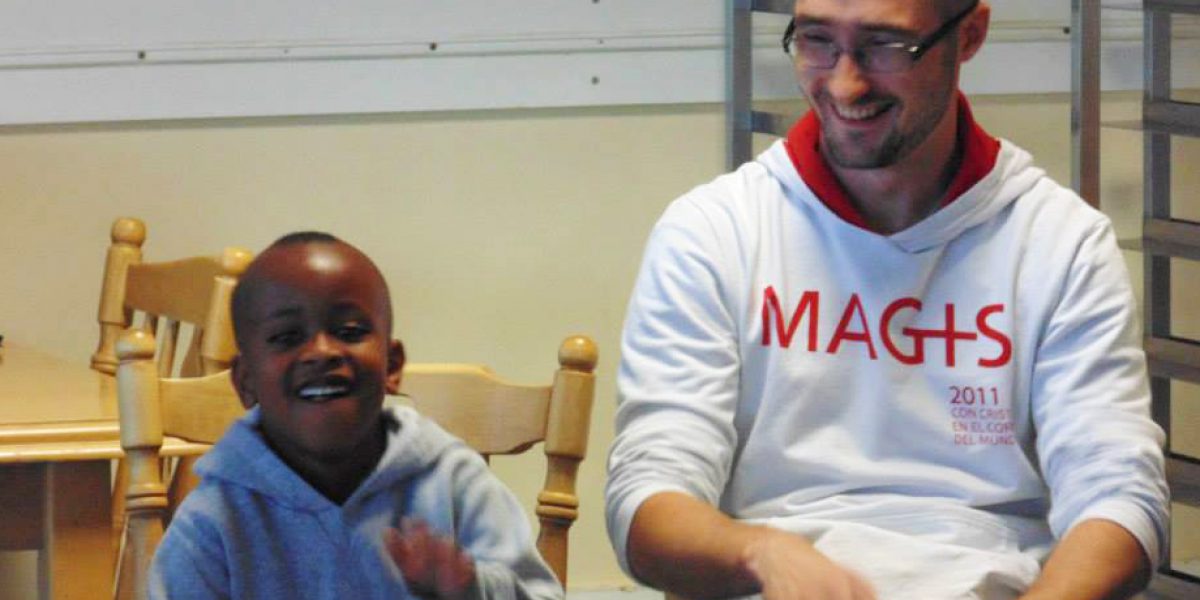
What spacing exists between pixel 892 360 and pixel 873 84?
0.24 m

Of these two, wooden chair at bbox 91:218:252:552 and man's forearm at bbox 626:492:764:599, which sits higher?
wooden chair at bbox 91:218:252:552

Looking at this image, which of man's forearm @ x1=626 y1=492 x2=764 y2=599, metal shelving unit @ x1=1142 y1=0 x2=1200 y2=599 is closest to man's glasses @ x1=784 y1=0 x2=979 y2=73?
man's forearm @ x1=626 y1=492 x2=764 y2=599

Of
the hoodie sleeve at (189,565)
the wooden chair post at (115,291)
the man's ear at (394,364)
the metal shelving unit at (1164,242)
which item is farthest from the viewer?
the metal shelving unit at (1164,242)

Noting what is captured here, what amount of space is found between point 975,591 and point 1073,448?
6.0 inches

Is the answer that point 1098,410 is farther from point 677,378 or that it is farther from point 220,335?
point 220,335

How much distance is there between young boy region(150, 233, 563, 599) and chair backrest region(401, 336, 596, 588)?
0.20 m

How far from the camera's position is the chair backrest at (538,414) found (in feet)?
5.69

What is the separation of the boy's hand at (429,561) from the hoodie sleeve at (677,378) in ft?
1.03

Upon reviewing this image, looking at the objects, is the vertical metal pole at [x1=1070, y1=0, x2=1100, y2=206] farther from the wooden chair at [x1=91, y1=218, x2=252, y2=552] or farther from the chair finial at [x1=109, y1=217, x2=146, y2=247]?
the chair finial at [x1=109, y1=217, x2=146, y2=247]

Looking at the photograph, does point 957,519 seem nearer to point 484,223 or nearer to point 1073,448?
point 1073,448

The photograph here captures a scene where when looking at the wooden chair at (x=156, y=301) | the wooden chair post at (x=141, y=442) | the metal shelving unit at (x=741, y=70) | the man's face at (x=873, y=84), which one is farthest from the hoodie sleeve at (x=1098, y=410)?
the metal shelving unit at (x=741, y=70)

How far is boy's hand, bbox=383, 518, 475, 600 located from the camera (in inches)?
50.9

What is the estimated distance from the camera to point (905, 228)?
170 cm

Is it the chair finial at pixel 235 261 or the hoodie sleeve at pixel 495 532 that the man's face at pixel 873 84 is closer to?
the hoodie sleeve at pixel 495 532
